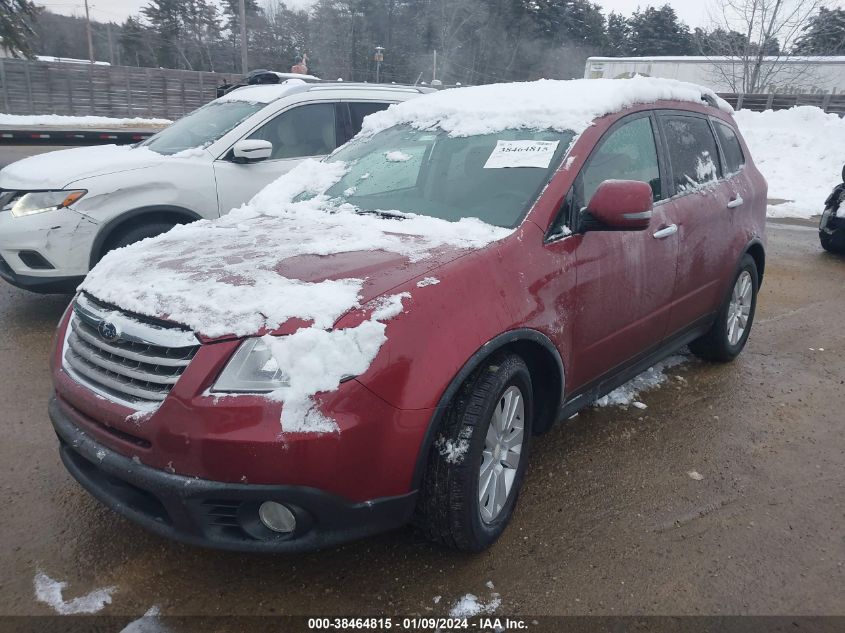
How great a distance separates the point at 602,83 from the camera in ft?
11.2

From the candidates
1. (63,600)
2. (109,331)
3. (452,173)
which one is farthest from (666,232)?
(63,600)

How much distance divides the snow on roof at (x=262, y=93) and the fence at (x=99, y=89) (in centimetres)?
2421

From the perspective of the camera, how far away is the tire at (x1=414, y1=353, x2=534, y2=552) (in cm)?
228

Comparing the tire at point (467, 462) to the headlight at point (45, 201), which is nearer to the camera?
the tire at point (467, 462)

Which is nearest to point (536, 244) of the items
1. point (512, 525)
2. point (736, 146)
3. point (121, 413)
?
point (512, 525)

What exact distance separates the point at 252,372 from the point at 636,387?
295 cm

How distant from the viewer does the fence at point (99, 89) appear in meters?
29.5

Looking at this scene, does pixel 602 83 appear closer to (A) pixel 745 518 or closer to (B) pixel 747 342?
(A) pixel 745 518

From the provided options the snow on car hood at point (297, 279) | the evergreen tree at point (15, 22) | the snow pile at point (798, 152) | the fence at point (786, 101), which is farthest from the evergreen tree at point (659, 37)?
the snow on car hood at point (297, 279)

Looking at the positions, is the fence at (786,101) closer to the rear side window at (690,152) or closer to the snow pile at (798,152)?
the snow pile at (798,152)

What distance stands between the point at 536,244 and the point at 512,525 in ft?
3.97

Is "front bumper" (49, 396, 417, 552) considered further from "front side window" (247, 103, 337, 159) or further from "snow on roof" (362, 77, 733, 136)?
"front side window" (247, 103, 337, 159)

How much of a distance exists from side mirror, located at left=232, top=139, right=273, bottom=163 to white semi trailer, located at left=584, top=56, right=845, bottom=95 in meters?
23.5

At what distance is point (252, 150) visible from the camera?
204 inches
